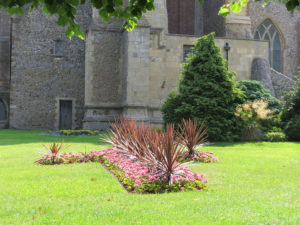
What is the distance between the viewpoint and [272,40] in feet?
93.7

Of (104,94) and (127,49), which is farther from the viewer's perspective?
(104,94)

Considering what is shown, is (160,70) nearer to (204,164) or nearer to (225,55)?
(225,55)

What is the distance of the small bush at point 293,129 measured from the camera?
51.5 feet

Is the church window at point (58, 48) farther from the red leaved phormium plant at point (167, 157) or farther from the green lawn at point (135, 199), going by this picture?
the red leaved phormium plant at point (167, 157)

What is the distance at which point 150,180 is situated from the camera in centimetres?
575

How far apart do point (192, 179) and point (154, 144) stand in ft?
3.21

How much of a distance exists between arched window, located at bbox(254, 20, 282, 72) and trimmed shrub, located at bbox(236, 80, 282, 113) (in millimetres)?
11885

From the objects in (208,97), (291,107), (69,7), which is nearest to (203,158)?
(69,7)

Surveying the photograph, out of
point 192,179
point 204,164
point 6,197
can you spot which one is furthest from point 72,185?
point 204,164

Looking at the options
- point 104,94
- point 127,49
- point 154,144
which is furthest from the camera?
point 104,94

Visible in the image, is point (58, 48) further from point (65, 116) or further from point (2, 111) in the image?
point (2, 111)

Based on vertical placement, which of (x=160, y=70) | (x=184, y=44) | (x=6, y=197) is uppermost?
(x=184, y=44)

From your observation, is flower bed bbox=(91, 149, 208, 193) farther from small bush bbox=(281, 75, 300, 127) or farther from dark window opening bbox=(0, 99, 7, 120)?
dark window opening bbox=(0, 99, 7, 120)

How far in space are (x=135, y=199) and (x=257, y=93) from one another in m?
13.7
